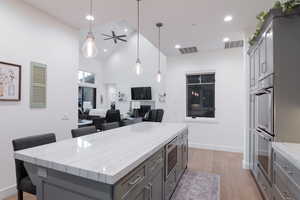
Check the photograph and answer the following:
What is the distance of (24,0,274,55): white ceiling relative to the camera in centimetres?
275

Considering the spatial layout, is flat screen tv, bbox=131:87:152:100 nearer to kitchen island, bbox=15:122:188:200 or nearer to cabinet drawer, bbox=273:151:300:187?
kitchen island, bbox=15:122:188:200

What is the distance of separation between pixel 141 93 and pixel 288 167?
6.95m

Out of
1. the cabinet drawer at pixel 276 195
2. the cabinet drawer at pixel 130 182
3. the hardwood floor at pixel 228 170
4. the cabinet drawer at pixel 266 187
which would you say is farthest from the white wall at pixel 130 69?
the cabinet drawer at pixel 130 182

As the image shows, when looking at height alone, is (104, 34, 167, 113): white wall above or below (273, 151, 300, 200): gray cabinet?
above

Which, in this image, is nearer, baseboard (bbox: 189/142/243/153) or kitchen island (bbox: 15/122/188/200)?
kitchen island (bbox: 15/122/188/200)

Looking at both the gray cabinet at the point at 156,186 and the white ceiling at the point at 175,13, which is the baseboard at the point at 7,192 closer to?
the gray cabinet at the point at 156,186

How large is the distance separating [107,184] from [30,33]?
2.93 m

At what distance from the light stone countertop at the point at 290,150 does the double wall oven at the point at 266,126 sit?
20 cm

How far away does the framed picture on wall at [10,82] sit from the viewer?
2430 mm

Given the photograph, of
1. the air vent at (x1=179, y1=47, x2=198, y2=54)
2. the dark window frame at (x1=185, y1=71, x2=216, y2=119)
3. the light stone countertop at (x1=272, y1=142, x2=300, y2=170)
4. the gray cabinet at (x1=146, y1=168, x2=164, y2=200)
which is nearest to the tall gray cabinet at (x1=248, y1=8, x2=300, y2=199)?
the light stone countertop at (x1=272, y1=142, x2=300, y2=170)

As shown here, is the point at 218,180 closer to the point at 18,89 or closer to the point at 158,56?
the point at 18,89

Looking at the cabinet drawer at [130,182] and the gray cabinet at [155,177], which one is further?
the gray cabinet at [155,177]

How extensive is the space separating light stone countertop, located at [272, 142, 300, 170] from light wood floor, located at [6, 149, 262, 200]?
1.21 meters

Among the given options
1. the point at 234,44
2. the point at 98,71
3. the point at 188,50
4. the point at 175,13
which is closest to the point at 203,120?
the point at 188,50
